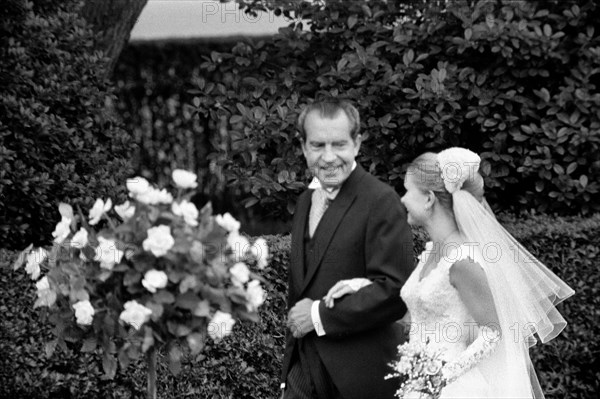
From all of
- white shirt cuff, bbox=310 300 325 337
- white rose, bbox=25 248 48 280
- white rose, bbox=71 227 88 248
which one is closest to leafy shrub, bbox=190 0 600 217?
white shirt cuff, bbox=310 300 325 337

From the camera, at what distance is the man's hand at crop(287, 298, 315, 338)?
13.9 ft

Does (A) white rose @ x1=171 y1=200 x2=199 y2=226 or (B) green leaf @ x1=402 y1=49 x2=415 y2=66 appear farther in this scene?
(B) green leaf @ x1=402 y1=49 x2=415 y2=66

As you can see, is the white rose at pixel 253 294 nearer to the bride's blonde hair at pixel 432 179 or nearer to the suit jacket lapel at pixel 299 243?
the suit jacket lapel at pixel 299 243


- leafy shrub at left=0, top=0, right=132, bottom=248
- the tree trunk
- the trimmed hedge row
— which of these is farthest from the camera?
the tree trunk

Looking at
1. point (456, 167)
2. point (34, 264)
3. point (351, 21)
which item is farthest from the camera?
point (351, 21)

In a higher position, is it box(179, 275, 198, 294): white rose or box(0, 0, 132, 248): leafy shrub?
box(179, 275, 198, 294): white rose

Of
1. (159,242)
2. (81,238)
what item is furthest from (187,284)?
(81,238)

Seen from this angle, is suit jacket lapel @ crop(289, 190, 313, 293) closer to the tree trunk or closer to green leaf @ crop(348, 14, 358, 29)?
green leaf @ crop(348, 14, 358, 29)

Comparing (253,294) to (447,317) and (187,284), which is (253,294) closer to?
(187,284)

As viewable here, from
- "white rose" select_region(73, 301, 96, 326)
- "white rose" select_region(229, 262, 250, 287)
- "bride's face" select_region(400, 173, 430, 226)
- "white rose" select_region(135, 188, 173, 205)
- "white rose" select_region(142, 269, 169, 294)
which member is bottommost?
"bride's face" select_region(400, 173, 430, 226)

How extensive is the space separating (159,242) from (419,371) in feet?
4.19

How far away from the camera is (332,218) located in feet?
14.1

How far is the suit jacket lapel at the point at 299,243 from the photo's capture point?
14.4 ft

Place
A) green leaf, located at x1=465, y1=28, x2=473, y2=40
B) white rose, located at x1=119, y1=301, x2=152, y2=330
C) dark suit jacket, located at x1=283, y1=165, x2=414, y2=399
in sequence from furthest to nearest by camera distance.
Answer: green leaf, located at x1=465, y1=28, x2=473, y2=40
dark suit jacket, located at x1=283, y1=165, x2=414, y2=399
white rose, located at x1=119, y1=301, x2=152, y2=330
